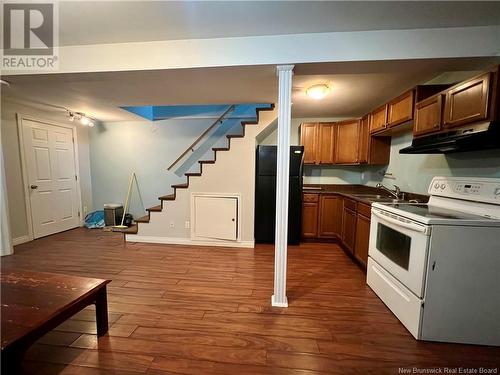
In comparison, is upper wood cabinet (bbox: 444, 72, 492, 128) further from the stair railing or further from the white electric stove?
the stair railing

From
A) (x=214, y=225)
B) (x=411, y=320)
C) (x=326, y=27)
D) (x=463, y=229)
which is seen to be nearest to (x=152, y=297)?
(x=214, y=225)

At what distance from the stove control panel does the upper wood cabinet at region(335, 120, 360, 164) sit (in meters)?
1.45

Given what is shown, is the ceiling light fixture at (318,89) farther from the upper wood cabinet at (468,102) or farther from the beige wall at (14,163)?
the beige wall at (14,163)

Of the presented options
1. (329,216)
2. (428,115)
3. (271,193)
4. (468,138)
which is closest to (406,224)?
(468,138)

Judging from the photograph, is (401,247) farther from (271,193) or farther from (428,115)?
(271,193)

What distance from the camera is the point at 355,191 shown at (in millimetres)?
3668

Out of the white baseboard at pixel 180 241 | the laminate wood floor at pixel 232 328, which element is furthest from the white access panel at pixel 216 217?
the laminate wood floor at pixel 232 328

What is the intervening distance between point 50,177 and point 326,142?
5138mm

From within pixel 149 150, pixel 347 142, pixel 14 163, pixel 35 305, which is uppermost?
pixel 347 142

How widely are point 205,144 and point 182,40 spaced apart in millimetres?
2497

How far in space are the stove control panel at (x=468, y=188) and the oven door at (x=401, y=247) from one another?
2.14 ft

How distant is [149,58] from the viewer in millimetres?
1910

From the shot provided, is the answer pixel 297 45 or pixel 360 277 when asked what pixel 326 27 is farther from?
pixel 360 277

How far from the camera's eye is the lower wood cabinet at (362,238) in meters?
2.54
